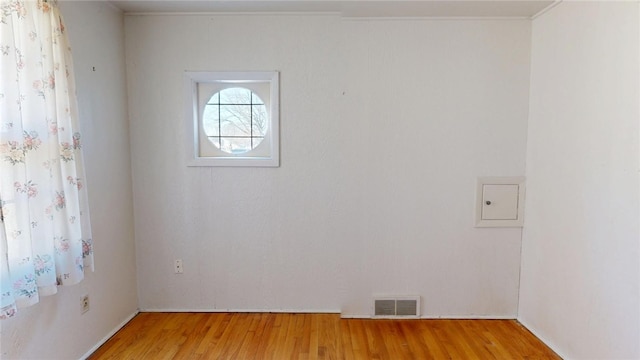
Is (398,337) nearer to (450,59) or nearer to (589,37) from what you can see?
(450,59)

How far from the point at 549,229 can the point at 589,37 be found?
3.94 ft

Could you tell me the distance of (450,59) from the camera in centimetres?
245

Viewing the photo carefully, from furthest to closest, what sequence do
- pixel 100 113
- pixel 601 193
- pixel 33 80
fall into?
pixel 100 113 < pixel 601 193 < pixel 33 80

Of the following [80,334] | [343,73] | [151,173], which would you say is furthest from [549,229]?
[80,334]

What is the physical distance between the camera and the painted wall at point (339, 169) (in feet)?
8.05

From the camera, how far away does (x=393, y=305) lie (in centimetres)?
255

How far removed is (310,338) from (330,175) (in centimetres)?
116

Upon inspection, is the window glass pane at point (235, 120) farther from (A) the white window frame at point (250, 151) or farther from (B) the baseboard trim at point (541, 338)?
(B) the baseboard trim at point (541, 338)

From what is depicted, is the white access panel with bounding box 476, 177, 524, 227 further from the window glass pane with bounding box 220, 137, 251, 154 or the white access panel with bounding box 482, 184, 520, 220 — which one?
the window glass pane with bounding box 220, 137, 251, 154

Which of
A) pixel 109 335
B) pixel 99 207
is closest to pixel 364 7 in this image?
pixel 99 207

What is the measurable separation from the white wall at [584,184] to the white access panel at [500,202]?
0.23 ft

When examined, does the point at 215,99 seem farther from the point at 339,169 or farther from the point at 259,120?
the point at 339,169

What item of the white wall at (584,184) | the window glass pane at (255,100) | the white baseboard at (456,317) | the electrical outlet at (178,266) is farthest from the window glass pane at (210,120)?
the white wall at (584,184)

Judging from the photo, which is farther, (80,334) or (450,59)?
(450,59)
